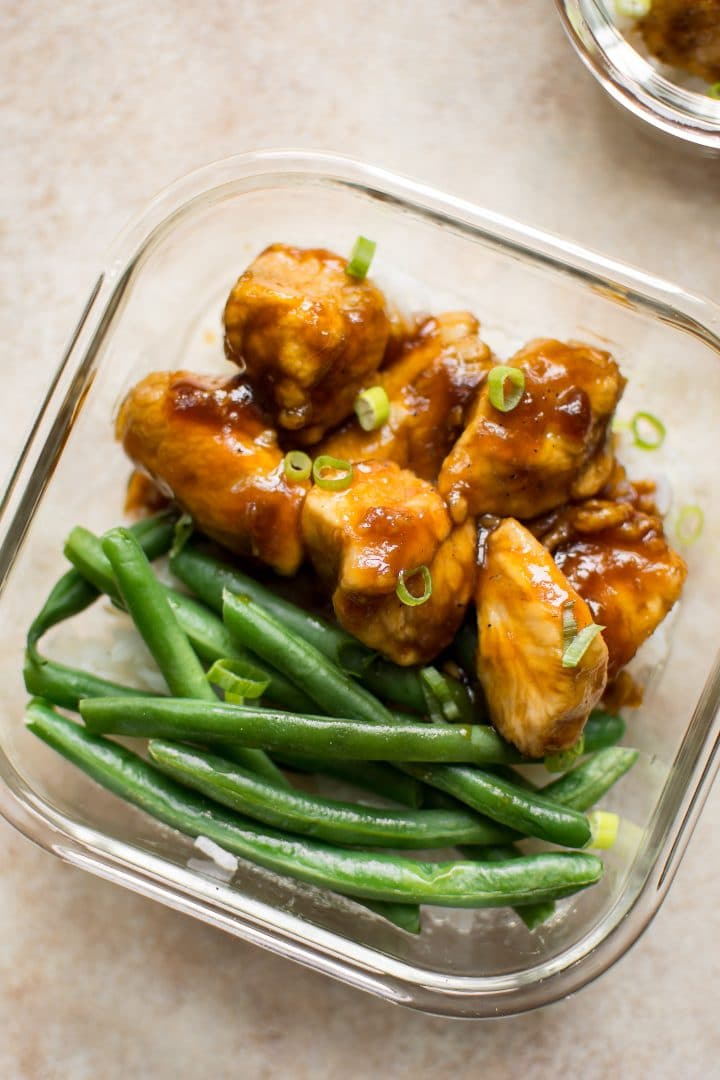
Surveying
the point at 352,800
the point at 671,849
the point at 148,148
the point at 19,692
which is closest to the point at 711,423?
the point at 671,849

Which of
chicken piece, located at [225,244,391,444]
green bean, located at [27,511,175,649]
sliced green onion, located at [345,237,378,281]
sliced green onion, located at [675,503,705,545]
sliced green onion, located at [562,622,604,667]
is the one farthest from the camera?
sliced green onion, located at [675,503,705,545]

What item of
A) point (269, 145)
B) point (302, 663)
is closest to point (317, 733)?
point (302, 663)

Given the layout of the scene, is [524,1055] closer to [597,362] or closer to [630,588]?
[630,588]

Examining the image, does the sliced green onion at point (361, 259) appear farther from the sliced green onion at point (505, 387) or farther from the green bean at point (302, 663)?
the green bean at point (302, 663)

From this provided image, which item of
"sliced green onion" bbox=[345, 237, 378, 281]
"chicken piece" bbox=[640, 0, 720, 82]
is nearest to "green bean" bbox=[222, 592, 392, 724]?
"sliced green onion" bbox=[345, 237, 378, 281]

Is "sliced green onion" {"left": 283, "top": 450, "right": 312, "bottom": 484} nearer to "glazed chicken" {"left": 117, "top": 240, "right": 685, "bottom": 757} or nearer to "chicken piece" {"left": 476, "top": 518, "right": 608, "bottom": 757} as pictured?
"glazed chicken" {"left": 117, "top": 240, "right": 685, "bottom": 757}

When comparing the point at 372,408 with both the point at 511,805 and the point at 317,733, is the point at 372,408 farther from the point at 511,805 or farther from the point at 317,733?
the point at 511,805

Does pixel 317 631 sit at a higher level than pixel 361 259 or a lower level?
lower
